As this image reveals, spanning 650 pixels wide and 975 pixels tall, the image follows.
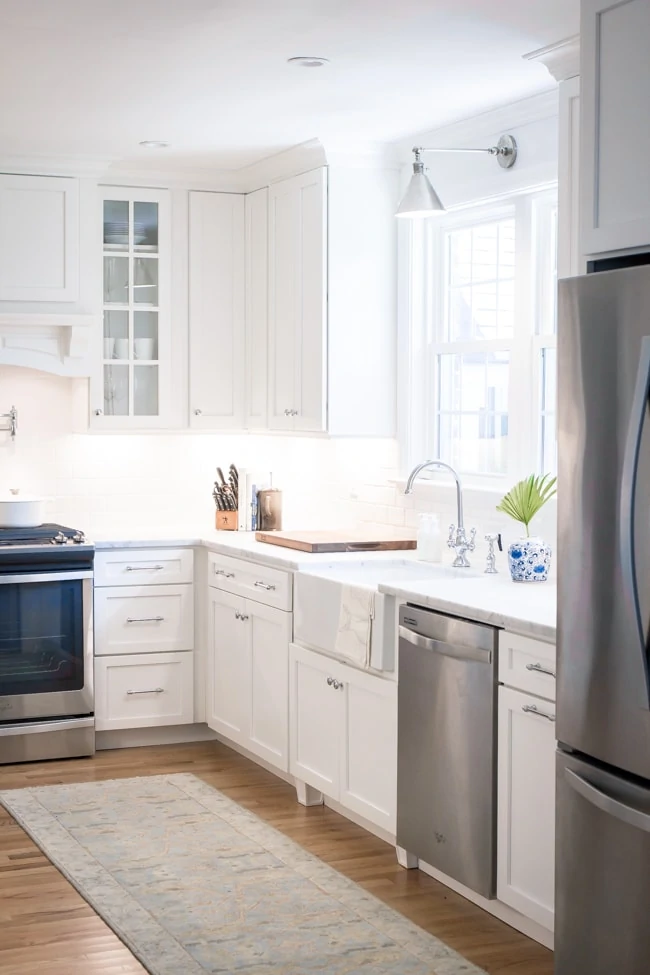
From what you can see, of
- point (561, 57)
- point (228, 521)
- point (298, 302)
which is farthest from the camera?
point (228, 521)

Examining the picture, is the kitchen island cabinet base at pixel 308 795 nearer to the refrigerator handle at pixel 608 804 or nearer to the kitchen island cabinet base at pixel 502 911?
the kitchen island cabinet base at pixel 502 911

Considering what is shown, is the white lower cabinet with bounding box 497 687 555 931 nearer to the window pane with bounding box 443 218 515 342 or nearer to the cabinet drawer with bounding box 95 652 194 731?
the window pane with bounding box 443 218 515 342

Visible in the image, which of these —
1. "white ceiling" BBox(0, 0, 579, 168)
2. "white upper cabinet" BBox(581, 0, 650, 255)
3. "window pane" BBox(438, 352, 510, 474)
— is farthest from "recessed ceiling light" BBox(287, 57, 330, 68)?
"window pane" BBox(438, 352, 510, 474)

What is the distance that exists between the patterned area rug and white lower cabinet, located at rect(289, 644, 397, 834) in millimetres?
249

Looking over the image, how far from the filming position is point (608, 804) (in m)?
2.62

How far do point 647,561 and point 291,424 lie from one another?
309 centimetres

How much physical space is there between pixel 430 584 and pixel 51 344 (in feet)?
8.11

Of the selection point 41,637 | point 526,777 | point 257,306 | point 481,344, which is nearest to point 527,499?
point 481,344

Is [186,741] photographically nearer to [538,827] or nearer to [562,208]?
[538,827]

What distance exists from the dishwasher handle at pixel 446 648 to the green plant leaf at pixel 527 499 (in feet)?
1.98

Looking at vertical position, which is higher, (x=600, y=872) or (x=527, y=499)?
(x=527, y=499)

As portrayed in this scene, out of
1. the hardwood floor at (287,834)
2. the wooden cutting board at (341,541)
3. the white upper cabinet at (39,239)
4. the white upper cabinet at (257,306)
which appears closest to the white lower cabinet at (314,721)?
the hardwood floor at (287,834)

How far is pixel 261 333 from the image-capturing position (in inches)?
224

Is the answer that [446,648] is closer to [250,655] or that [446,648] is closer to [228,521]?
[250,655]
